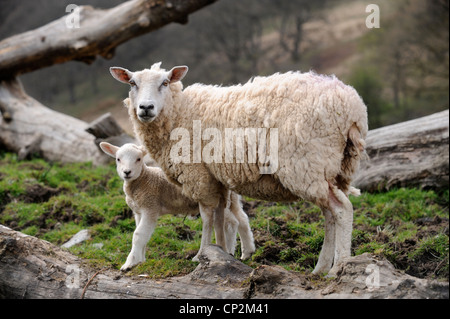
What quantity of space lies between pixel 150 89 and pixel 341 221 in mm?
2394

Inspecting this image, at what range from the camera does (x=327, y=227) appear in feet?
17.0

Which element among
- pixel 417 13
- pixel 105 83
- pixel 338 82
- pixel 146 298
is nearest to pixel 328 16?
pixel 417 13

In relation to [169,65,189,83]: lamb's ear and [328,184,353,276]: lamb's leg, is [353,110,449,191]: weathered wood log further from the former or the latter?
[169,65,189,83]: lamb's ear

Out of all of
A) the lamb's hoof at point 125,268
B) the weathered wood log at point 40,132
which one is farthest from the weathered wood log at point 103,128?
the lamb's hoof at point 125,268

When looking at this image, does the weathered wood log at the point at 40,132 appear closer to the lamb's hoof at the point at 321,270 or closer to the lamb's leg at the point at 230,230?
the lamb's leg at the point at 230,230

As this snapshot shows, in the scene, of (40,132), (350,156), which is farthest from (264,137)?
(40,132)

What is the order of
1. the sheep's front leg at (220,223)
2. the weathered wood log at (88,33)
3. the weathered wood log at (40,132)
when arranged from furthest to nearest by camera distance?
1. the weathered wood log at (40,132)
2. the weathered wood log at (88,33)
3. the sheep's front leg at (220,223)

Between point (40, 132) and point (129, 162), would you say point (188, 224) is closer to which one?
point (129, 162)

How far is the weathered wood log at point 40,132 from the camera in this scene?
10.3m

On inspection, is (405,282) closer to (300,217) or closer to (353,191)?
(353,191)

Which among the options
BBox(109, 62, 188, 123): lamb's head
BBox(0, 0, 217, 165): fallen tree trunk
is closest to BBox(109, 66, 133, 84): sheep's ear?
BBox(109, 62, 188, 123): lamb's head

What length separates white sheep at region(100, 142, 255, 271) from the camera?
Result: 5844 mm
